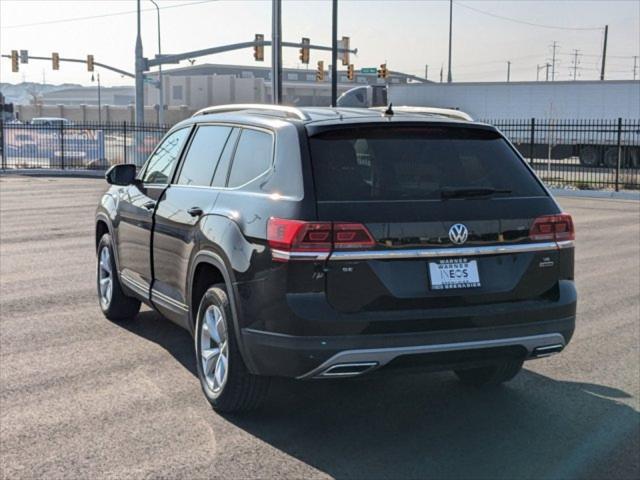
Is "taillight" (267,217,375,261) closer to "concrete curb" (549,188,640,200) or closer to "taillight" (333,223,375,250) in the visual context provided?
"taillight" (333,223,375,250)

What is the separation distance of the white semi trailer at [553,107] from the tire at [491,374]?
28.5 metres

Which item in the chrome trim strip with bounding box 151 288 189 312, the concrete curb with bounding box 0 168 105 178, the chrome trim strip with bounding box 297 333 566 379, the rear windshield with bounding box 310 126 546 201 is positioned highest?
the rear windshield with bounding box 310 126 546 201

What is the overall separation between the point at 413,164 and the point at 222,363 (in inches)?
64.9

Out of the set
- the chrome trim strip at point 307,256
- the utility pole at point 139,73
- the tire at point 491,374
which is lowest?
the tire at point 491,374

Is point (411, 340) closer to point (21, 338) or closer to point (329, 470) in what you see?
point (329, 470)

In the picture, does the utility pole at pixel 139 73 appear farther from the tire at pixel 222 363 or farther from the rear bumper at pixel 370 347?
the rear bumper at pixel 370 347

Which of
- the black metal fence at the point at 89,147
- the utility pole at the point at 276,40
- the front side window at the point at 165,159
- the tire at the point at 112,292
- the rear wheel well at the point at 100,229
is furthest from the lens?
the black metal fence at the point at 89,147

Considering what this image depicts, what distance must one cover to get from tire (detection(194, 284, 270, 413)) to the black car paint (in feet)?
0.57

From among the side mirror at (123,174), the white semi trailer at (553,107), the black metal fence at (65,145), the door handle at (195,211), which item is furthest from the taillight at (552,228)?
the white semi trailer at (553,107)

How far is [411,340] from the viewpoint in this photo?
174 inches

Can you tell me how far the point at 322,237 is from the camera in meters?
4.35

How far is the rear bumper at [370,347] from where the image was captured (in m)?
4.34

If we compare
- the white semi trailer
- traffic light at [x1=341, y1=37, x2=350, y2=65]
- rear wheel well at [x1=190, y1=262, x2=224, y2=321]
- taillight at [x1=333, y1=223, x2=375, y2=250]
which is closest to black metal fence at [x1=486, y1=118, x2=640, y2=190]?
the white semi trailer

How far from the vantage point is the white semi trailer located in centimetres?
3575
